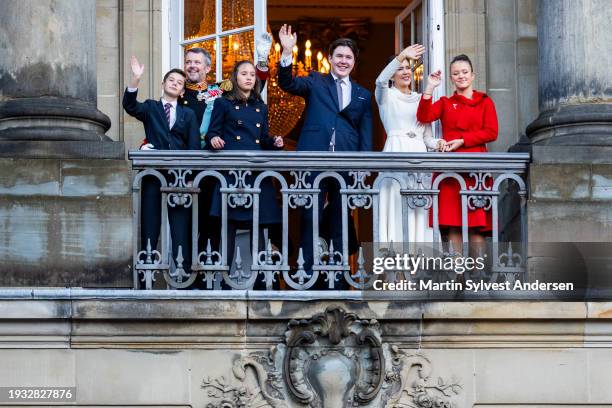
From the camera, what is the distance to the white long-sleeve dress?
12992 millimetres

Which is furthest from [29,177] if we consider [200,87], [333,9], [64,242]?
[333,9]

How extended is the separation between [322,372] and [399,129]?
202 cm

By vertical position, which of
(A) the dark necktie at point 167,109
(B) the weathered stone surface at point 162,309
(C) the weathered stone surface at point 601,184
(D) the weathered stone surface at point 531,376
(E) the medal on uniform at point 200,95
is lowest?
(D) the weathered stone surface at point 531,376

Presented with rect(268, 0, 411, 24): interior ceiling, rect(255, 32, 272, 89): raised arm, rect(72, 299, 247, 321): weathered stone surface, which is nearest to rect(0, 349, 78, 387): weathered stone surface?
rect(72, 299, 247, 321): weathered stone surface

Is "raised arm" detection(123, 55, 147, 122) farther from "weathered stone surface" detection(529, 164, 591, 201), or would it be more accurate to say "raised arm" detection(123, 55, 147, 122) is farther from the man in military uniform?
"weathered stone surface" detection(529, 164, 591, 201)

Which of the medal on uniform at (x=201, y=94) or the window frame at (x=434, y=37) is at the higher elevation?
the window frame at (x=434, y=37)

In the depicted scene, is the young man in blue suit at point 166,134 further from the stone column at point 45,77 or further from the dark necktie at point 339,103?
the dark necktie at point 339,103

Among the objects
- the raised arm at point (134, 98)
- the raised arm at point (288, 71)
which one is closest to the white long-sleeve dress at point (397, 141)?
the raised arm at point (288, 71)

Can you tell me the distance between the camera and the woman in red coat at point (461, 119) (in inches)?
513

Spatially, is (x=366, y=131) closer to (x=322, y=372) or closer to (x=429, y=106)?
(x=429, y=106)

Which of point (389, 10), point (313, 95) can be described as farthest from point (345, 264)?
point (389, 10)

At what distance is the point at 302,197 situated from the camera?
1272 cm

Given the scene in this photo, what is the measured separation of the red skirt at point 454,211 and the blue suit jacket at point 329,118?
64 centimetres

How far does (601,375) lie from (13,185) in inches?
162
